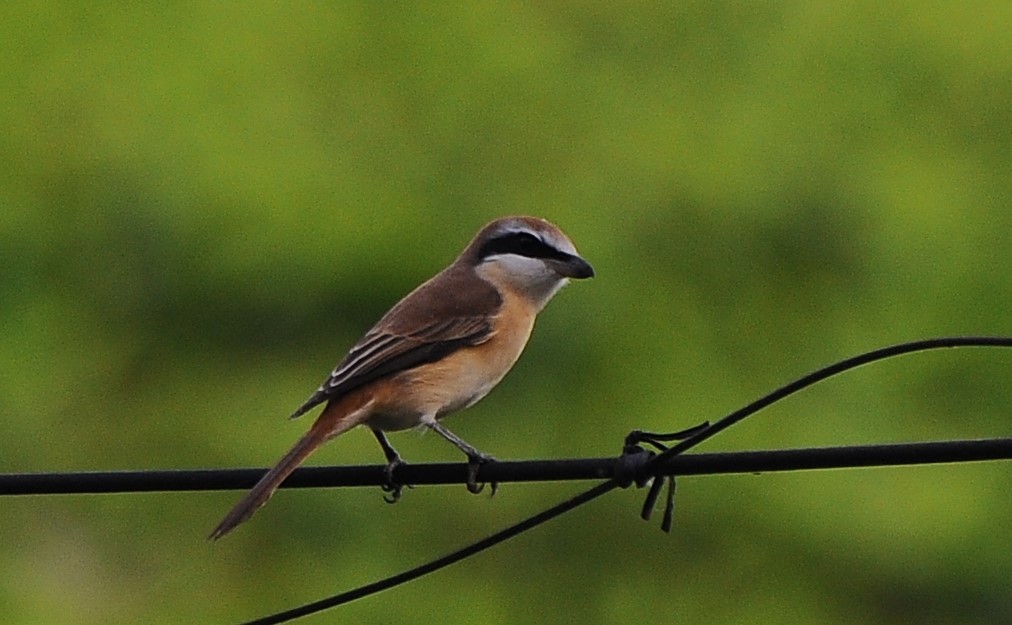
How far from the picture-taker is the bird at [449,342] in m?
4.36

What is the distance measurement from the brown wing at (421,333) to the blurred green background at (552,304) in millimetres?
3605

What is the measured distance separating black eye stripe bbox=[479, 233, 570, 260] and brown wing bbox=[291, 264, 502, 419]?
0.57 ft

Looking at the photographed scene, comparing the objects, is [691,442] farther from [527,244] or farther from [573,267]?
[527,244]

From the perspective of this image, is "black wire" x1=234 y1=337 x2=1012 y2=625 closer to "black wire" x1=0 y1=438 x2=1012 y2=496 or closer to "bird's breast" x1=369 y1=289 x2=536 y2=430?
"black wire" x1=0 y1=438 x2=1012 y2=496

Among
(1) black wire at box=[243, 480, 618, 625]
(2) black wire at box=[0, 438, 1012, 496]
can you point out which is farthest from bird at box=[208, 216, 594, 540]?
(1) black wire at box=[243, 480, 618, 625]

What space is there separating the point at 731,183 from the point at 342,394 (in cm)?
644

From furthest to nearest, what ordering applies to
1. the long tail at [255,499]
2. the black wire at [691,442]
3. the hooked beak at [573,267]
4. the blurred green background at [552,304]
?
the blurred green background at [552,304]
the hooked beak at [573,267]
the long tail at [255,499]
the black wire at [691,442]

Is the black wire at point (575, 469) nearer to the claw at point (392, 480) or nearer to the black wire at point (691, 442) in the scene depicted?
the black wire at point (691, 442)

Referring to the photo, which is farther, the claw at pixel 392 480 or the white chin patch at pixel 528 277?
the white chin patch at pixel 528 277

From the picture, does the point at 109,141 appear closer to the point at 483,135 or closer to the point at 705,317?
the point at 483,135

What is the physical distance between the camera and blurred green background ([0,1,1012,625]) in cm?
906

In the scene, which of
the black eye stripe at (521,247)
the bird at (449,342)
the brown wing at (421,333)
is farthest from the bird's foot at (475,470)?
the black eye stripe at (521,247)

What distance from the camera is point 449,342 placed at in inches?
185

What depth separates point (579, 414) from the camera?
9602 millimetres
